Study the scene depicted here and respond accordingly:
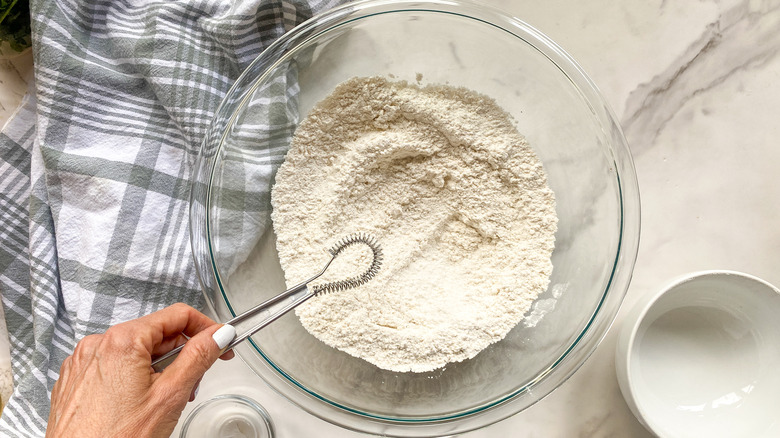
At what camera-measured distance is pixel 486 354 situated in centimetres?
107

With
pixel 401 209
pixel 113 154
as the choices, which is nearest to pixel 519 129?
pixel 401 209

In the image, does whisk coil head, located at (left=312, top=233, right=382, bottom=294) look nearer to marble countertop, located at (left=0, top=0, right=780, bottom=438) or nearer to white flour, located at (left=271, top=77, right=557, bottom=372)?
white flour, located at (left=271, top=77, right=557, bottom=372)

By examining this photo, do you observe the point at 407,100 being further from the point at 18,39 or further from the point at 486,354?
the point at 18,39

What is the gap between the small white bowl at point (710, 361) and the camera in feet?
3.58

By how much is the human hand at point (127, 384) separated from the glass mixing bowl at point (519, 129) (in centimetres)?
16

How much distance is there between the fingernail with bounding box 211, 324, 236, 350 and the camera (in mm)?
858

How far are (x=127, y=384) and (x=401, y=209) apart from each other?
56 cm

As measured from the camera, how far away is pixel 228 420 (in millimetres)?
1142

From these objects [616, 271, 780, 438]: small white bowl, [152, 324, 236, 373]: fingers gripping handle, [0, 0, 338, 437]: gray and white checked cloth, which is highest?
[0, 0, 338, 437]: gray and white checked cloth

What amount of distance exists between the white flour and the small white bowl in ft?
0.89

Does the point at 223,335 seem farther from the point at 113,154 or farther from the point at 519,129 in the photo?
the point at 519,129

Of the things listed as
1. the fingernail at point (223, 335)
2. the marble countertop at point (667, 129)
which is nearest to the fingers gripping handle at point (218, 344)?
the fingernail at point (223, 335)

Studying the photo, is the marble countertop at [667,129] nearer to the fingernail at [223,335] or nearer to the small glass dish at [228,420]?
the small glass dish at [228,420]

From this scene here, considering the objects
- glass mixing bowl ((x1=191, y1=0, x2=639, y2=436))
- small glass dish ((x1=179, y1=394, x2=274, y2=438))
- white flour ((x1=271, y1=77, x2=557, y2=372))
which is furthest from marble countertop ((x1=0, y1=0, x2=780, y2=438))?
white flour ((x1=271, y1=77, x2=557, y2=372))
